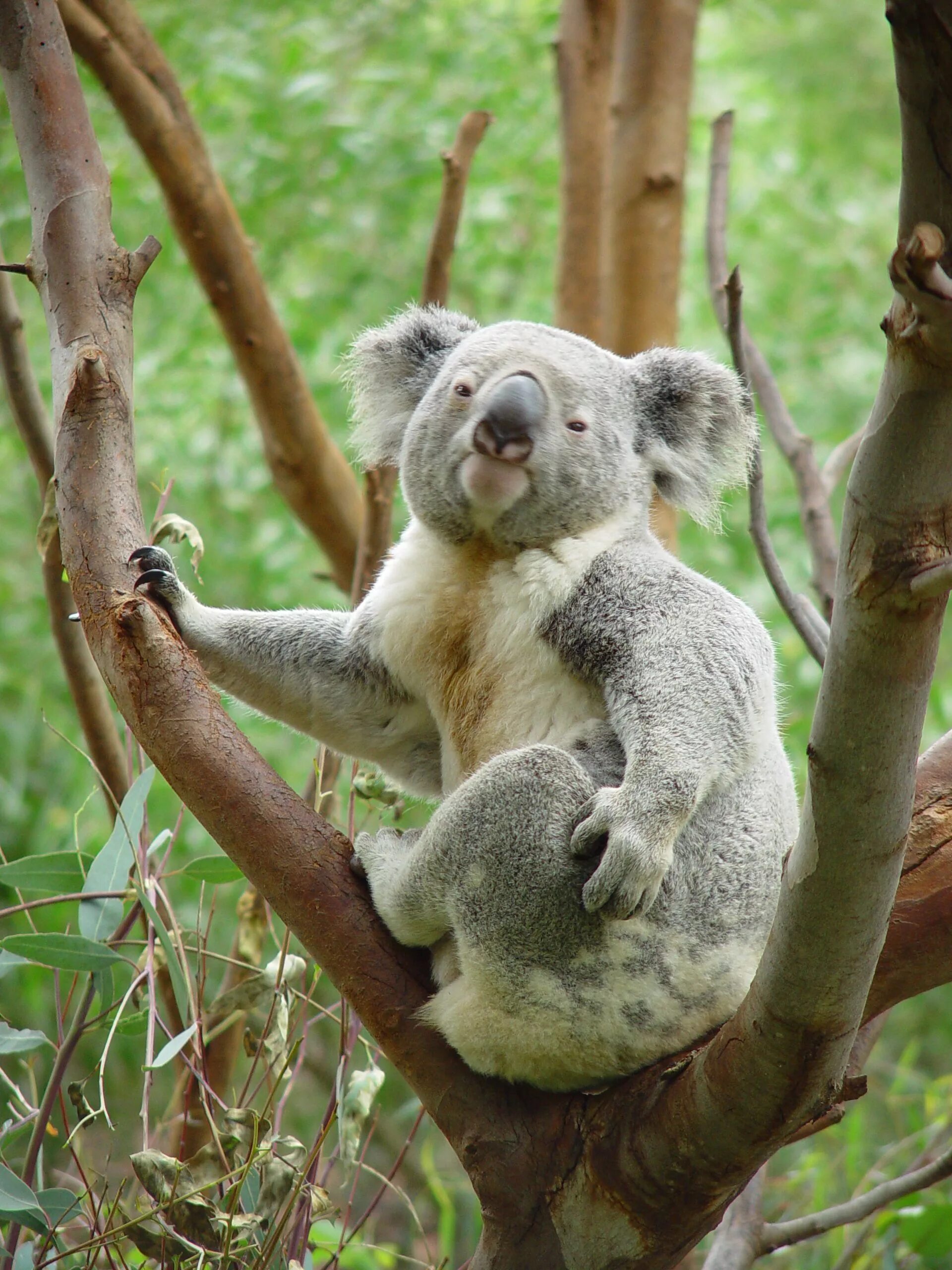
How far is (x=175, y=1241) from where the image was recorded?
176 centimetres

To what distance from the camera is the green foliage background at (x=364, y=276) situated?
4.46 meters

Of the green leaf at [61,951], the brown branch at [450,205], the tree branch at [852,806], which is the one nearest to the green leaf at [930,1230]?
the tree branch at [852,806]

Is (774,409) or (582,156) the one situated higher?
(582,156)

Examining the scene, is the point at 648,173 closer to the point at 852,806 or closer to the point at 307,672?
the point at 307,672

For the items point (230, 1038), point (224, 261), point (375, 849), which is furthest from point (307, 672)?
point (224, 261)

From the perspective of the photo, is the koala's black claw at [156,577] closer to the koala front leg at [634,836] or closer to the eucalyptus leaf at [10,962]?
the eucalyptus leaf at [10,962]

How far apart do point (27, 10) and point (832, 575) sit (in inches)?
83.8

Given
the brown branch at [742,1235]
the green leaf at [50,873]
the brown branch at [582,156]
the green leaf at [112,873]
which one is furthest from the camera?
the brown branch at [582,156]

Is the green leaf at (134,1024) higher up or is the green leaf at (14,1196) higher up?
the green leaf at (134,1024)

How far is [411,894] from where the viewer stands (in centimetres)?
196

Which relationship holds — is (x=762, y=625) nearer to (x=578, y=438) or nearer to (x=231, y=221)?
(x=578, y=438)

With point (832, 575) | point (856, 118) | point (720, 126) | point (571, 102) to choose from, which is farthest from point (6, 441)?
point (856, 118)

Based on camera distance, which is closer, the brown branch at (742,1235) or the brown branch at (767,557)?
the brown branch at (742,1235)

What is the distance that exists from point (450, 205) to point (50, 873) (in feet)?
6.14
